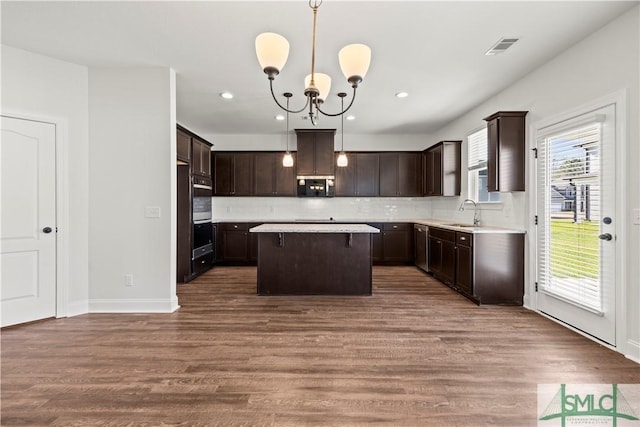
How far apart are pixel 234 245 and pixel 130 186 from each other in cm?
290

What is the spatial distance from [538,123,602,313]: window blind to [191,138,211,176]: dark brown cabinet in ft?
15.7

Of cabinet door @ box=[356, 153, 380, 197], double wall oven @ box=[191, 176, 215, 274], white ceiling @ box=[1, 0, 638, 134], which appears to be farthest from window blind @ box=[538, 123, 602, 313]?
double wall oven @ box=[191, 176, 215, 274]

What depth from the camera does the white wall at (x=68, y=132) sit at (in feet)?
10.4

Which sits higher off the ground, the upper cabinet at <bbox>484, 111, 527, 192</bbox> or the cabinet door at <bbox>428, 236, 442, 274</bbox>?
the upper cabinet at <bbox>484, 111, 527, 192</bbox>

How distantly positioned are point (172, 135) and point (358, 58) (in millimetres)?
2441

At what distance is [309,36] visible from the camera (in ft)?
9.23

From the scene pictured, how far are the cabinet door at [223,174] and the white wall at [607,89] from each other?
5.08 metres

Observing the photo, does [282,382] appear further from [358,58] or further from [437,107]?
[437,107]

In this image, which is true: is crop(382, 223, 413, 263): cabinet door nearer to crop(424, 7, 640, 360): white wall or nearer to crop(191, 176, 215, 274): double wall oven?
crop(424, 7, 640, 360): white wall

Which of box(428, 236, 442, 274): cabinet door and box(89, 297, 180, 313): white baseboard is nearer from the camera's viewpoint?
box(89, 297, 180, 313): white baseboard

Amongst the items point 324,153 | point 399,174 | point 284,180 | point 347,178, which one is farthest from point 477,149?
point 284,180

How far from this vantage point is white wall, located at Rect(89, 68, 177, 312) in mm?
3494

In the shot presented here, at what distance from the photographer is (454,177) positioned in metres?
5.58

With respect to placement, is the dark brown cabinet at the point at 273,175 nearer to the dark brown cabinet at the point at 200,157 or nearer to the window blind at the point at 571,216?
the dark brown cabinet at the point at 200,157
